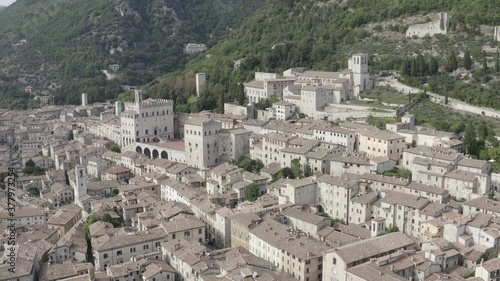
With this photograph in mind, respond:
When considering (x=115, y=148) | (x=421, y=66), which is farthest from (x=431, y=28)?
(x=115, y=148)

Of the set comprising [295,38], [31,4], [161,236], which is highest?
[31,4]

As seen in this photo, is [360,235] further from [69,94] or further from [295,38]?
[69,94]

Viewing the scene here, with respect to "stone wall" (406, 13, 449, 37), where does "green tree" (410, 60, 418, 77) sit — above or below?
below

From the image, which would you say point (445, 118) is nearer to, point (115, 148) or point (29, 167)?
point (115, 148)

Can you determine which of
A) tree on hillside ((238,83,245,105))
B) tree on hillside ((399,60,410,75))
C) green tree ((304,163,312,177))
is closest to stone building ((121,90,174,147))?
tree on hillside ((238,83,245,105))

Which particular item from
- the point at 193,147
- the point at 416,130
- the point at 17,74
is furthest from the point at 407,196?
the point at 17,74

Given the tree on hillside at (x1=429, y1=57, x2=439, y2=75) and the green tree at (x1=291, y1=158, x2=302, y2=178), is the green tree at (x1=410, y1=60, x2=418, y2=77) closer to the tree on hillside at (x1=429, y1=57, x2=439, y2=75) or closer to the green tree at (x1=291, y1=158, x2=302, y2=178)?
the tree on hillside at (x1=429, y1=57, x2=439, y2=75)
